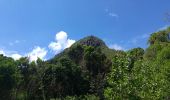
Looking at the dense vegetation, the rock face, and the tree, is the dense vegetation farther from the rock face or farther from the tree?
the rock face

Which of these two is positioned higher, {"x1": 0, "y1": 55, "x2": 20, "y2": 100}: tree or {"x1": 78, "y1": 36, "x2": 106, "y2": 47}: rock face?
{"x1": 78, "y1": 36, "x2": 106, "y2": 47}: rock face

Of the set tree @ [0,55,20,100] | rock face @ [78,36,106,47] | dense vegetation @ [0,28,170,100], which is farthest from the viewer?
rock face @ [78,36,106,47]

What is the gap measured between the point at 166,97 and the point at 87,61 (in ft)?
143

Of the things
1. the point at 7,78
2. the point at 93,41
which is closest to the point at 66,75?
the point at 7,78

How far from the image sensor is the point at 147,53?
2020 inches

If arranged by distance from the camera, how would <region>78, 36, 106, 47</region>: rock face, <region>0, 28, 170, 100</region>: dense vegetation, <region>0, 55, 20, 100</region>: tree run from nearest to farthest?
<region>0, 28, 170, 100</region>: dense vegetation
<region>0, 55, 20, 100</region>: tree
<region>78, 36, 106, 47</region>: rock face

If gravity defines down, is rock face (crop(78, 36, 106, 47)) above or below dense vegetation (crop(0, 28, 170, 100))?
above

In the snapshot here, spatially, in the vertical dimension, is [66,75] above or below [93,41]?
below

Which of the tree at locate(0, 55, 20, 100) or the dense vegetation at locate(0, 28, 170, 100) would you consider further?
the tree at locate(0, 55, 20, 100)

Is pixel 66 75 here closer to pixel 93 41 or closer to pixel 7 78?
pixel 7 78

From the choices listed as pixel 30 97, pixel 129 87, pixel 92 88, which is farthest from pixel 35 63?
pixel 129 87

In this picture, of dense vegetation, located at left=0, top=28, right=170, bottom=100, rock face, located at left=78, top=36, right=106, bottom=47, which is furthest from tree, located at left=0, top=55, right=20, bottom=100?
rock face, located at left=78, top=36, right=106, bottom=47

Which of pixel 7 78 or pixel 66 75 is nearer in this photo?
pixel 7 78

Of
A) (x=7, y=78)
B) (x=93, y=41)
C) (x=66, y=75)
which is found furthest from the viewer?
(x=93, y=41)
